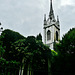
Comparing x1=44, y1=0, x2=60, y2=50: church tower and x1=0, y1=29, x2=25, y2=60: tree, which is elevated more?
x1=44, y1=0, x2=60, y2=50: church tower

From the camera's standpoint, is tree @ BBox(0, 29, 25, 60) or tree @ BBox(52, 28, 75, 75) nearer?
tree @ BBox(52, 28, 75, 75)

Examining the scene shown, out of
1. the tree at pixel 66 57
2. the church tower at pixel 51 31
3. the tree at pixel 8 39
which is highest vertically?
the church tower at pixel 51 31

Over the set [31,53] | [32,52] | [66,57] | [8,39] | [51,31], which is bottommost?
[66,57]

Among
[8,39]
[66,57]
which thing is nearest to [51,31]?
[8,39]

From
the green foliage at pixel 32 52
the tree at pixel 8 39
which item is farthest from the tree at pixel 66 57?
the tree at pixel 8 39

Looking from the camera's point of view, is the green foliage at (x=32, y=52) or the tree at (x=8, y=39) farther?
the tree at (x=8, y=39)

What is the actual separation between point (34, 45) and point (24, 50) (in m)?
1.61

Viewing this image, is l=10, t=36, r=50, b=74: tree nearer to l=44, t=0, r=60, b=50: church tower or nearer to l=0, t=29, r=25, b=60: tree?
l=0, t=29, r=25, b=60: tree

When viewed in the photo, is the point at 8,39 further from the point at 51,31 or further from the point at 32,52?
the point at 51,31

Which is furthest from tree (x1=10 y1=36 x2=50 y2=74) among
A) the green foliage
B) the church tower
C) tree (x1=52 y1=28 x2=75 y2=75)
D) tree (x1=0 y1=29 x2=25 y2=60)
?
the church tower

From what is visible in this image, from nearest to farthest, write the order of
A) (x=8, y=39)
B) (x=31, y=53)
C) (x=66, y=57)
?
(x=66, y=57) < (x=31, y=53) < (x=8, y=39)

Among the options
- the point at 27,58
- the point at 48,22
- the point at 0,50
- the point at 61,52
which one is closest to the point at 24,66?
the point at 27,58

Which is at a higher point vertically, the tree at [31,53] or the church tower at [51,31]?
the church tower at [51,31]

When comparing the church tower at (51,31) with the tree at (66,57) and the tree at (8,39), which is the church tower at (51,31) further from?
the tree at (66,57)
